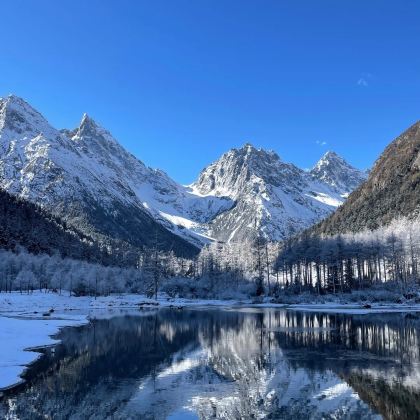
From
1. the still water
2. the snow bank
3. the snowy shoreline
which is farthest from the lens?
the snowy shoreline

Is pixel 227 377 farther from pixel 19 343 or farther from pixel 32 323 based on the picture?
pixel 32 323

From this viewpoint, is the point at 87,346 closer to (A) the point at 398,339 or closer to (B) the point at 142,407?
(B) the point at 142,407

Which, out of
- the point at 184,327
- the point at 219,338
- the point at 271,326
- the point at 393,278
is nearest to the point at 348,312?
the point at 271,326

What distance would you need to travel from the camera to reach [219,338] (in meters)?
55.9

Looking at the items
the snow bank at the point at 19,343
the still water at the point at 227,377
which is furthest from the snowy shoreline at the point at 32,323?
the still water at the point at 227,377

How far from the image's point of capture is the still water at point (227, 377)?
997 inches

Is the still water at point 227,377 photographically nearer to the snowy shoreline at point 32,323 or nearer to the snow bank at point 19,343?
the snow bank at point 19,343

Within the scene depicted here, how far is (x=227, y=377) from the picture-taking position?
111 feet

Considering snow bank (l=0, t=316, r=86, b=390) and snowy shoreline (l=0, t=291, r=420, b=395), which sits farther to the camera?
snowy shoreline (l=0, t=291, r=420, b=395)

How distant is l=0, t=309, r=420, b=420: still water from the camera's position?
25.3 meters

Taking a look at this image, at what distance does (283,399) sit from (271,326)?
41.1m

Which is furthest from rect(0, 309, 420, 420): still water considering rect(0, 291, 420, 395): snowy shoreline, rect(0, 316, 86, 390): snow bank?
rect(0, 291, 420, 395): snowy shoreline

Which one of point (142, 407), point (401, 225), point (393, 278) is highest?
point (401, 225)

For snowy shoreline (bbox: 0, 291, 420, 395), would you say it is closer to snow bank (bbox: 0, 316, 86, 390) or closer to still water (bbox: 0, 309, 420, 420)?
snow bank (bbox: 0, 316, 86, 390)
